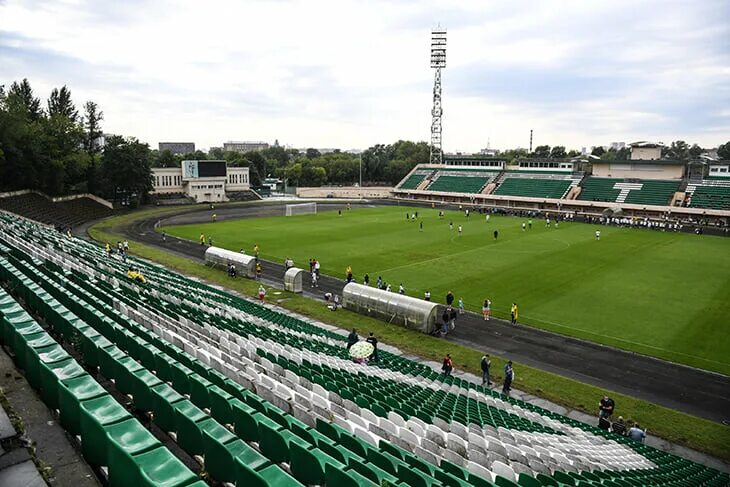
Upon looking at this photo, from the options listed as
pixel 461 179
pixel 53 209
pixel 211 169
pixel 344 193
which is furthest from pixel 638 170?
pixel 53 209

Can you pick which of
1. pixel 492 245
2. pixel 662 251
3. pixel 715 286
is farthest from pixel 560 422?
pixel 662 251

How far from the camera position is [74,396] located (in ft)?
20.1

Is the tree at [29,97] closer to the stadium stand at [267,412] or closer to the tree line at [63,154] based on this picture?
the tree line at [63,154]

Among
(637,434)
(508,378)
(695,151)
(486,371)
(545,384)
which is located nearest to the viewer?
(637,434)

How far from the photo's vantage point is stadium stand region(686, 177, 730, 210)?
226ft

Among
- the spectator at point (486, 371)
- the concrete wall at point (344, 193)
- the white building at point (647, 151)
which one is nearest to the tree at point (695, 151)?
the white building at point (647, 151)

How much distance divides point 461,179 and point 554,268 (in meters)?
64.4

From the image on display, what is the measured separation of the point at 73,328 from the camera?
9.52 metres

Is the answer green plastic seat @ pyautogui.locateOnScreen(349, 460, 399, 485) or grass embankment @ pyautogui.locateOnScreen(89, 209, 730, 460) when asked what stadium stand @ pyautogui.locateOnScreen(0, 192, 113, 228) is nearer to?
grass embankment @ pyautogui.locateOnScreen(89, 209, 730, 460)

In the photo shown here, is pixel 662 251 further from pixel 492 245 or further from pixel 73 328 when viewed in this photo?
pixel 73 328

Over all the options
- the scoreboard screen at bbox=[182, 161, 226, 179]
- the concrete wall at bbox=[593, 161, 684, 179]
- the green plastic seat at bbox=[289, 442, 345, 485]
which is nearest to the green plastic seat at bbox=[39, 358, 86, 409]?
the green plastic seat at bbox=[289, 442, 345, 485]

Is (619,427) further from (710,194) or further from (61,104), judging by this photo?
(61,104)

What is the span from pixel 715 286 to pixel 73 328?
128ft

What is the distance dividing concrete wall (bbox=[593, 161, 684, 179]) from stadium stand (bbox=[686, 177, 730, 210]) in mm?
4537
